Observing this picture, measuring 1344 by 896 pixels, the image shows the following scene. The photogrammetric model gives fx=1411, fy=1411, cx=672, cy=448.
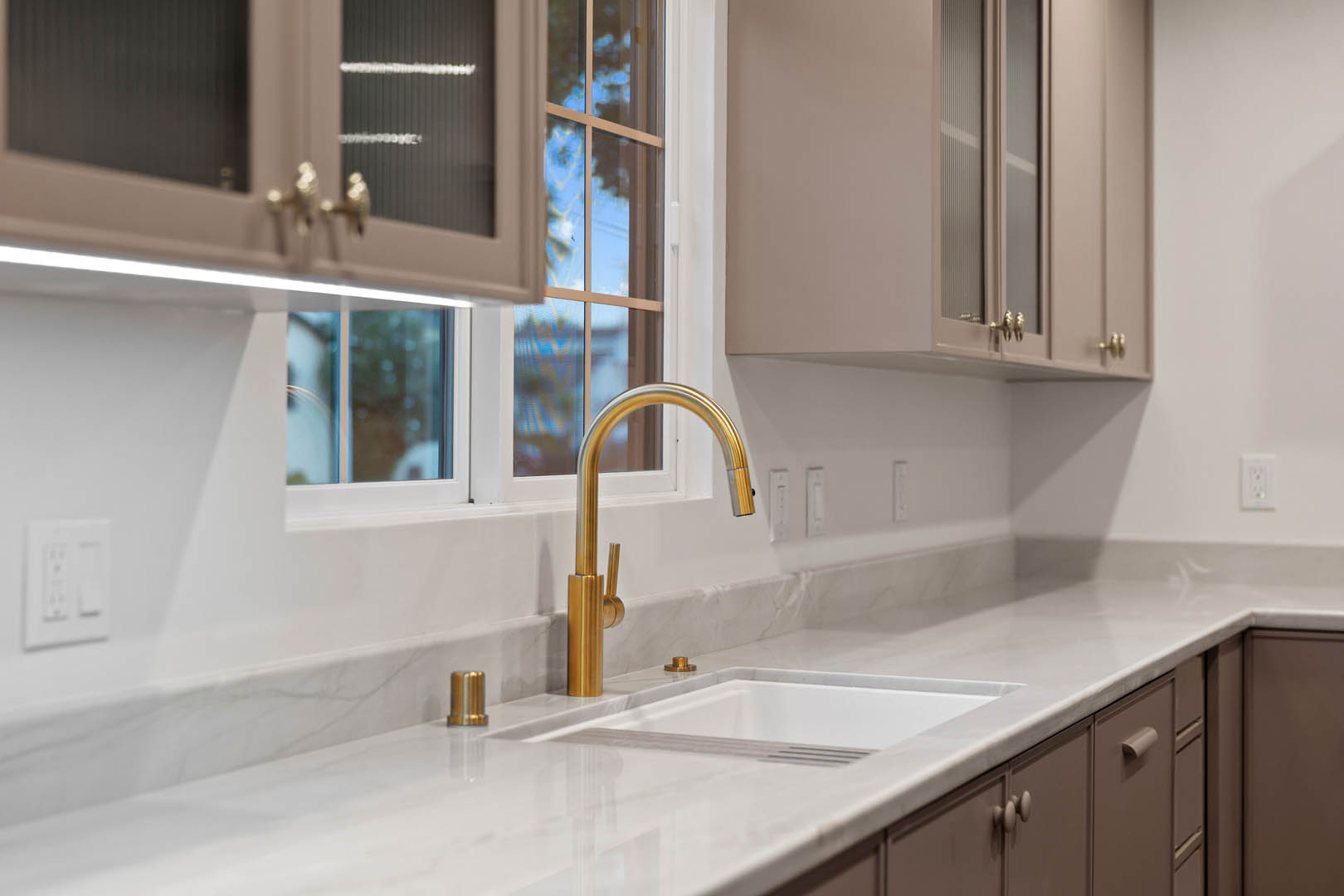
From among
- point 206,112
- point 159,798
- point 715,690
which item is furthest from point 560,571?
point 206,112

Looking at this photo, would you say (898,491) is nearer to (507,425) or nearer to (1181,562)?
(1181,562)

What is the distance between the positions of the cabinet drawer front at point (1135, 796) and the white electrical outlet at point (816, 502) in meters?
0.63

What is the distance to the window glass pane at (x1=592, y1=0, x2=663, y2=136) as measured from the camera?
2113 mm

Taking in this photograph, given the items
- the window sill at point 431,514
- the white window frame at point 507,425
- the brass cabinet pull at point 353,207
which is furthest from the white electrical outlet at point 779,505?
the brass cabinet pull at point 353,207

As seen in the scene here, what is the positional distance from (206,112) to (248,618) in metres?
0.61

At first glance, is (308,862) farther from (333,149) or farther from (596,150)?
(596,150)

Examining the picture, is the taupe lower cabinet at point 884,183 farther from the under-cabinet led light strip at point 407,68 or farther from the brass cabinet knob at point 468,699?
the under-cabinet led light strip at point 407,68

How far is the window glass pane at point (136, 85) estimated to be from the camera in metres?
0.82

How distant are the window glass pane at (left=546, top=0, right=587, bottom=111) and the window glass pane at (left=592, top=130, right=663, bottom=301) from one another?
0.07 m

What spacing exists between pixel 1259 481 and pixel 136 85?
9.34 ft

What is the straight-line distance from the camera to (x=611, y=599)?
1.75 m

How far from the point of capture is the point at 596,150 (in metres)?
2.10

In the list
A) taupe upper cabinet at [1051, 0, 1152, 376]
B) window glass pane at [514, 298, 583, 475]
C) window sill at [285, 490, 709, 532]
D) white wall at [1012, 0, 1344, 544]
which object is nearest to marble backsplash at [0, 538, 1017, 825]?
window sill at [285, 490, 709, 532]

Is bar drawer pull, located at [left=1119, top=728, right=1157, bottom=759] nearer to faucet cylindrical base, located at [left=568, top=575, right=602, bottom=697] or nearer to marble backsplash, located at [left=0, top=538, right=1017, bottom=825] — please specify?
marble backsplash, located at [left=0, top=538, right=1017, bottom=825]
